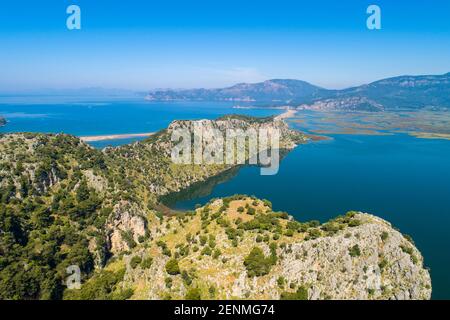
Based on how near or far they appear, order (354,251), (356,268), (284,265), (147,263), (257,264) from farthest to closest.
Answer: (147,263)
(354,251)
(356,268)
(284,265)
(257,264)

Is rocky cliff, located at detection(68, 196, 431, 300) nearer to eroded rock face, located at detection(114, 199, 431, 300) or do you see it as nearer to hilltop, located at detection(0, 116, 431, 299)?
eroded rock face, located at detection(114, 199, 431, 300)

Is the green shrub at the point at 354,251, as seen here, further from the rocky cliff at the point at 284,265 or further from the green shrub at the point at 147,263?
the green shrub at the point at 147,263

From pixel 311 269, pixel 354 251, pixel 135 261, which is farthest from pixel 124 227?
pixel 354 251

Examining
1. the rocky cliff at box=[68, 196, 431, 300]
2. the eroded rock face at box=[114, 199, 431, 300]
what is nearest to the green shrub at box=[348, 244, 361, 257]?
the eroded rock face at box=[114, 199, 431, 300]

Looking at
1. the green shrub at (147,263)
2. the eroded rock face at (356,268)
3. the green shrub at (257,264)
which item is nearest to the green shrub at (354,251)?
the eroded rock face at (356,268)

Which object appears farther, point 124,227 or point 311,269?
point 124,227

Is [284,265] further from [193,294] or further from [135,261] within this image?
[135,261]

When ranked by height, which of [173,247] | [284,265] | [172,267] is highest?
[172,267]
